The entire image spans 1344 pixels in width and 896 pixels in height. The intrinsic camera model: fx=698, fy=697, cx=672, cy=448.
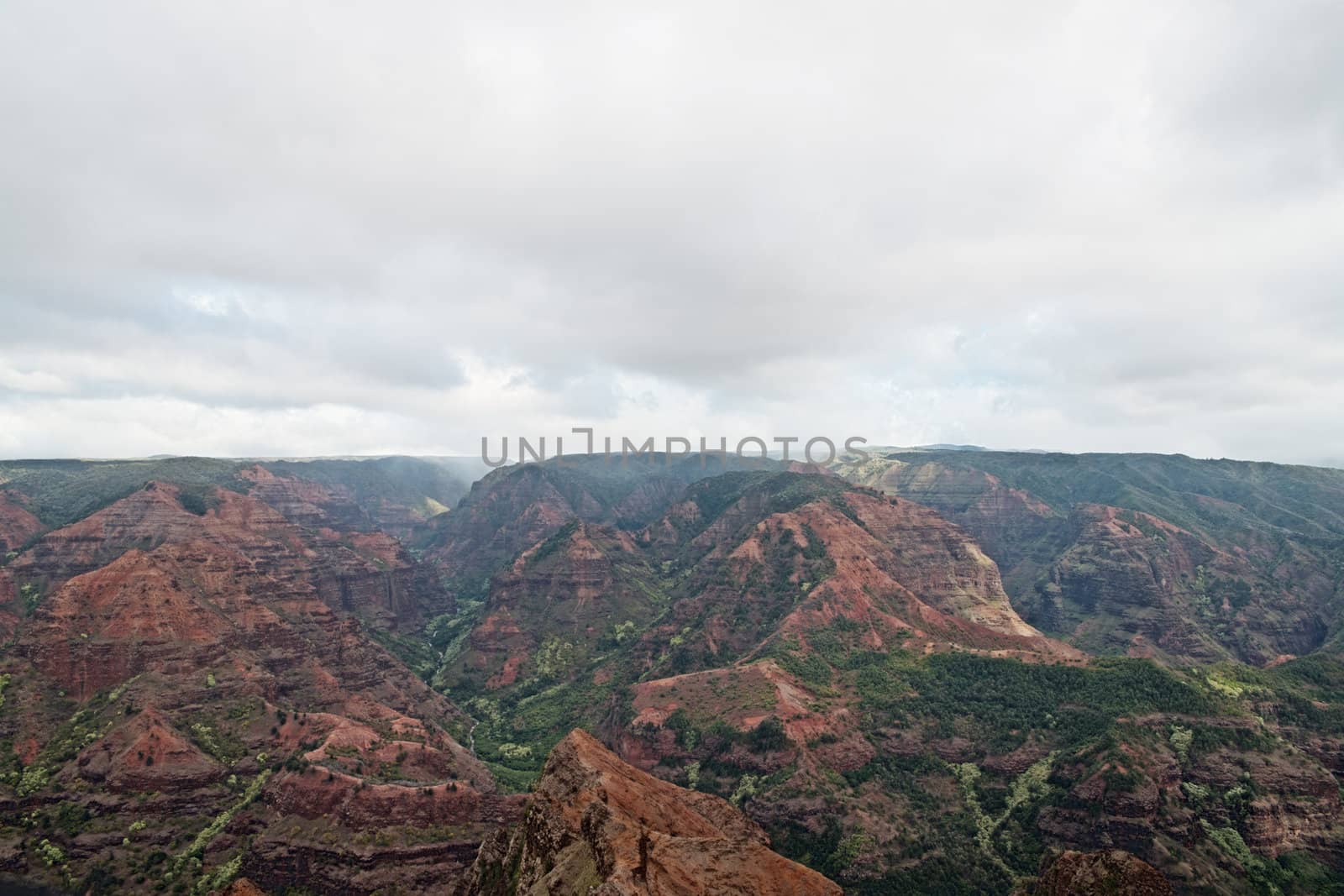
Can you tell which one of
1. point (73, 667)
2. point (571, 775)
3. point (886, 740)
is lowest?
point (886, 740)

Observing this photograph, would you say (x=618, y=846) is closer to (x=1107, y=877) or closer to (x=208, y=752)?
(x=1107, y=877)

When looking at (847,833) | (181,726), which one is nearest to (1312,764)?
(847,833)

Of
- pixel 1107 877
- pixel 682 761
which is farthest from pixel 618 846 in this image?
pixel 682 761

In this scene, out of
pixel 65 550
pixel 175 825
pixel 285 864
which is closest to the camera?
pixel 285 864

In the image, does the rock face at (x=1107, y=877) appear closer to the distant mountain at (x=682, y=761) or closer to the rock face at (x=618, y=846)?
the rock face at (x=618, y=846)

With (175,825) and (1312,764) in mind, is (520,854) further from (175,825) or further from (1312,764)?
(1312,764)

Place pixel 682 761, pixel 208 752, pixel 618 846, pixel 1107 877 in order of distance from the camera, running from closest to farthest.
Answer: pixel 1107 877
pixel 618 846
pixel 208 752
pixel 682 761

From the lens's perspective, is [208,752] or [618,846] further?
[208,752]

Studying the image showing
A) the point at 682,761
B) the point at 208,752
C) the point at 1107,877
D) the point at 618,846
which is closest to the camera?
the point at 1107,877
